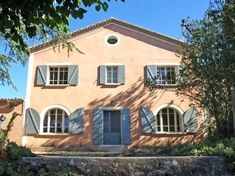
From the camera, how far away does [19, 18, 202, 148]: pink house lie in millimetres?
19812

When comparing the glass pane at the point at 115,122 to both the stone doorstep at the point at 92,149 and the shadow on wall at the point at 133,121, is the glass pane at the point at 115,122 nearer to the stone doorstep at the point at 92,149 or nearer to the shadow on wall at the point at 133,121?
the shadow on wall at the point at 133,121

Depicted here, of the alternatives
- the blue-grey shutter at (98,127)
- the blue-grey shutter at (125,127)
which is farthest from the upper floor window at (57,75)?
the blue-grey shutter at (125,127)

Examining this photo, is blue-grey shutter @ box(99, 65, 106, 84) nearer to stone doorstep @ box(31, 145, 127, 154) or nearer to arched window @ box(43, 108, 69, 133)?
arched window @ box(43, 108, 69, 133)

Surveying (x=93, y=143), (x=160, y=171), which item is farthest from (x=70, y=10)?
(x=93, y=143)

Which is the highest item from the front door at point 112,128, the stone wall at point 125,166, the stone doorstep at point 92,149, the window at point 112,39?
the window at point 112,39

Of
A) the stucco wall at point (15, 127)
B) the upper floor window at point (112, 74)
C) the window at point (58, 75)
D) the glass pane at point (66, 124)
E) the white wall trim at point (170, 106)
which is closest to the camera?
the stucco wall at point (15, 127)

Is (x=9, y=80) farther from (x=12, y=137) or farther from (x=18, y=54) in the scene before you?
(x=12, y=137)

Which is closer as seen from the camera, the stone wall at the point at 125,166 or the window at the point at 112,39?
the stone wall at the point at 125,166

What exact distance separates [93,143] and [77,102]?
7.84ft

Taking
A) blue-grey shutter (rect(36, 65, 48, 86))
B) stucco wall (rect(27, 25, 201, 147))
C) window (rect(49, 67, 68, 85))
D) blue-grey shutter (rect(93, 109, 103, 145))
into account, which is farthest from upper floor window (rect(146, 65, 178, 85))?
blue-grey shutter (rect(36, 65, 48, 86))

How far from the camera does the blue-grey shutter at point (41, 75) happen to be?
20.6 metres

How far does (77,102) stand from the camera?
2036 centimetres

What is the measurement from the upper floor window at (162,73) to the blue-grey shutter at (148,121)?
1648 millimetres

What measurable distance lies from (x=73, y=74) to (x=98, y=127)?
10.7 feet
